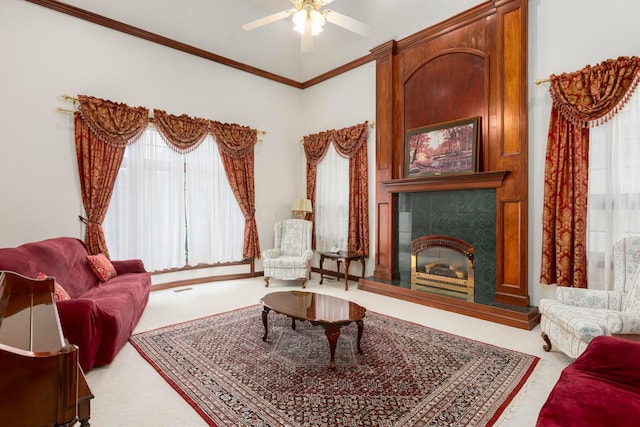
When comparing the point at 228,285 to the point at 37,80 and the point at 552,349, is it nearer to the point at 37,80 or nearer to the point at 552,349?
the point at 37,80

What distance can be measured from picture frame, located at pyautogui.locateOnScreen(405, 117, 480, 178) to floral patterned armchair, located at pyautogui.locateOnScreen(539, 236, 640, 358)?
1852mm

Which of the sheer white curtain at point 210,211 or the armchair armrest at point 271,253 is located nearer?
the sheer white curtain at point 210,211

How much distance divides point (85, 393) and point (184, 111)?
4.88 m

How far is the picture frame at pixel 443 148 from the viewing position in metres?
4.35

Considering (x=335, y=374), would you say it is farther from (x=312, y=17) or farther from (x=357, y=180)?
(x=357, y=180)

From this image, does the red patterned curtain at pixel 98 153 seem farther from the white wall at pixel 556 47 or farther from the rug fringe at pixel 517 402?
the white wall at pixel 556 47

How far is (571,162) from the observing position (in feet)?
11.7

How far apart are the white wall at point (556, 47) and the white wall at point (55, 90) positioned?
4893 millimetres

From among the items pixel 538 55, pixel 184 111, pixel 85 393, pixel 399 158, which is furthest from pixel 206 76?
pixel 85 393

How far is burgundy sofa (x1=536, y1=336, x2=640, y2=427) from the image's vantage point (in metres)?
1.29

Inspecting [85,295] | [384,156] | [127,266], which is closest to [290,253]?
[384,156]

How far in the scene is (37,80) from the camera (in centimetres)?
409

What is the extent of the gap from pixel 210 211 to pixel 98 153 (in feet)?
6.05

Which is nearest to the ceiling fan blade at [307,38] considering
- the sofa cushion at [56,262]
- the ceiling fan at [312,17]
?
the ceiling fan at [312,17]
